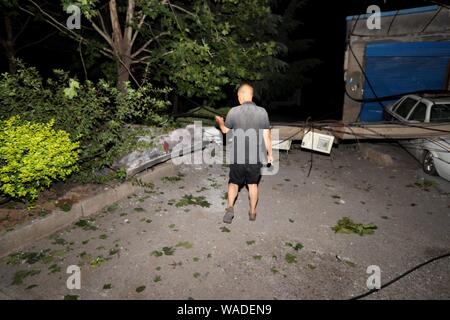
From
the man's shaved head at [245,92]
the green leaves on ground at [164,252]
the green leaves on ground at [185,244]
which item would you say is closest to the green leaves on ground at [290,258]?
the green leaves on ground at [185,244]

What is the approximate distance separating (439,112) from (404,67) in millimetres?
3500

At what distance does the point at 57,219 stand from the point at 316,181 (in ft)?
18.3

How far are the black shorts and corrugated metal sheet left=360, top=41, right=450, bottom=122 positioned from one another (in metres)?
7.70

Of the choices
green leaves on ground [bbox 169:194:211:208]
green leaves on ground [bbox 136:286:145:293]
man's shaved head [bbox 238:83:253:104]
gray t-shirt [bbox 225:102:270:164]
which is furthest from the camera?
green leaves on ground [bbox 169:194:211:208]

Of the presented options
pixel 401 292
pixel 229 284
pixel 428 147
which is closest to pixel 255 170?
pixel 229 284

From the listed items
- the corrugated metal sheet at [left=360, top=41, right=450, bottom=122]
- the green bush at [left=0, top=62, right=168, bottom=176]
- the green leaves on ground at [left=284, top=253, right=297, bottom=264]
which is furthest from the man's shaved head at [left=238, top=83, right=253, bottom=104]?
the corrugated metal sheet at [left=360, top=41, right=450, bottom=122]

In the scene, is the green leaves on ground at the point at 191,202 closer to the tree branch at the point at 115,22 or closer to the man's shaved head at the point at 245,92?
the man's shaved head at the point at 245,92

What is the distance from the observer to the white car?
23.3 feet

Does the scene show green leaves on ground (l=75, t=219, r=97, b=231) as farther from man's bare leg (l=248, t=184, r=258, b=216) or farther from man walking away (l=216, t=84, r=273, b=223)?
man's bare leg (l=248, t=184, r=258, b=216)

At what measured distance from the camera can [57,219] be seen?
195 inches

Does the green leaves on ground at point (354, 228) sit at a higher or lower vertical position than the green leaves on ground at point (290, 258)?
higher

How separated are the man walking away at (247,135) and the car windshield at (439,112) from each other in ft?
16.9

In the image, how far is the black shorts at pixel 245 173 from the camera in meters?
5.11

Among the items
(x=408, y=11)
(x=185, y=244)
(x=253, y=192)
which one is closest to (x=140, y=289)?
(x=185, y=244)
